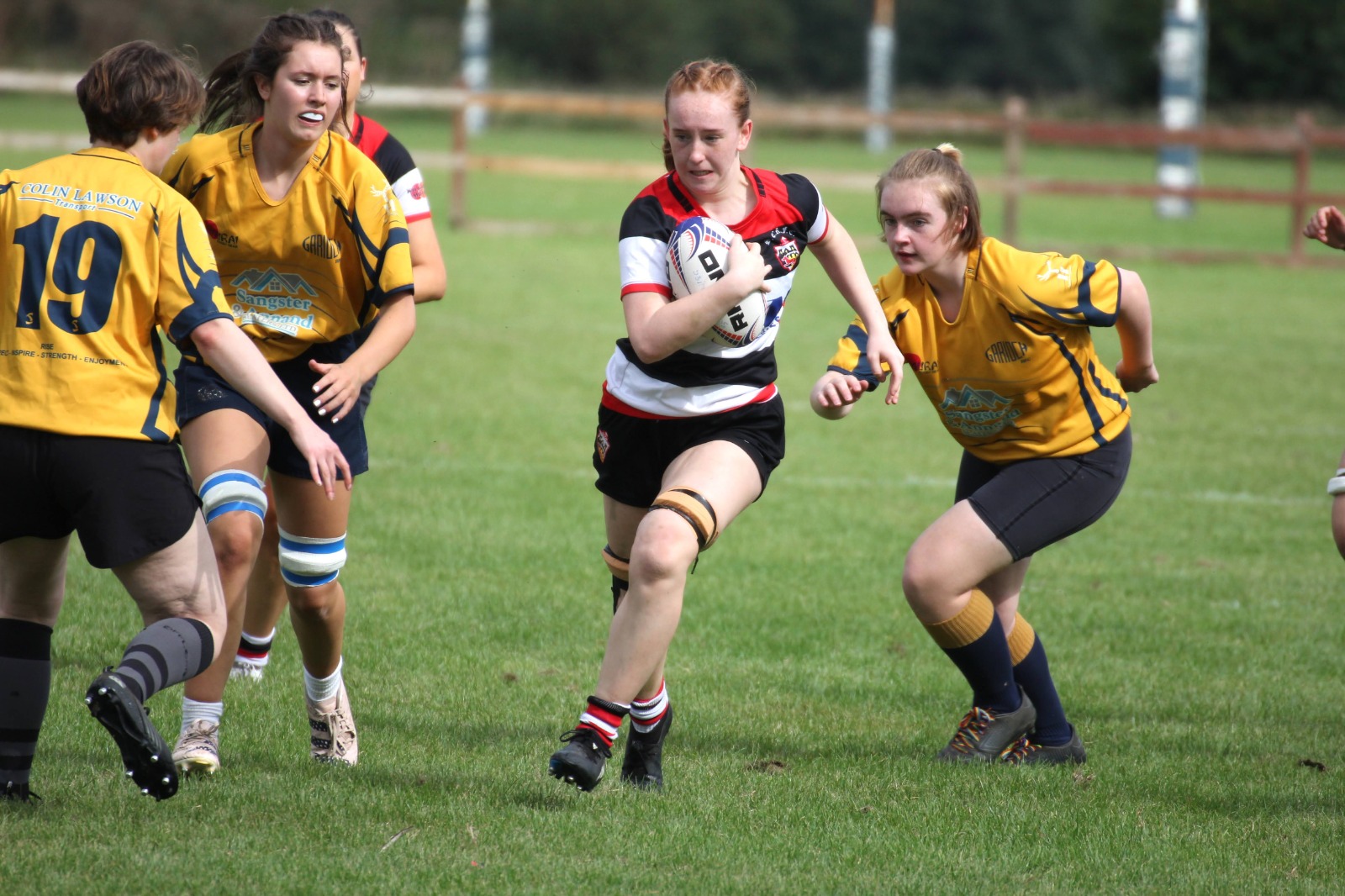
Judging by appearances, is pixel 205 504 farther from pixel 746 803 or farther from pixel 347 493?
pixel 746 803

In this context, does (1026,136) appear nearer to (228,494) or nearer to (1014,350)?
(1014,350)

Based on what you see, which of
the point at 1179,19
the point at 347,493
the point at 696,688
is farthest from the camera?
the point at 1179,19

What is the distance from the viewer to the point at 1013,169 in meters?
20.2

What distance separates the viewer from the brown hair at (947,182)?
4145mm

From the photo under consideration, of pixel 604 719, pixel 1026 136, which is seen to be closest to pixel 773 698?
pixel 604 719

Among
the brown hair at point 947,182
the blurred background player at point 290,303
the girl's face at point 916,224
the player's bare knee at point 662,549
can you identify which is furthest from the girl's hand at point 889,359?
the blurred background player at point 290,303

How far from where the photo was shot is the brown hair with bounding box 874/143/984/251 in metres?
4.14

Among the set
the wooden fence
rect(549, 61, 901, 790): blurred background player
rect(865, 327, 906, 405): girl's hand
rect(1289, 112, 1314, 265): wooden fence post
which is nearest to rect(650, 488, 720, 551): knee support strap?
rect(549, 61, 901, 790): blurred background player

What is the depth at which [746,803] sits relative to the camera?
3.89 m

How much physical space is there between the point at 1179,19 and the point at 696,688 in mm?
27117

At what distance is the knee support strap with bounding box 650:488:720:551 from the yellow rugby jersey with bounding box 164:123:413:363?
977mm

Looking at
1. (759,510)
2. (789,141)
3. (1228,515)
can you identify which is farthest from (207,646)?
(789,141)

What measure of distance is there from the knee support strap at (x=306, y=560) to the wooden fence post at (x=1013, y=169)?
54.7 ft

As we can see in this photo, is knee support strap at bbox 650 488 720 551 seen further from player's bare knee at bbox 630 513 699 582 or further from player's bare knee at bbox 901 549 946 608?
player's bare knee at bbox 901 549 946 608
